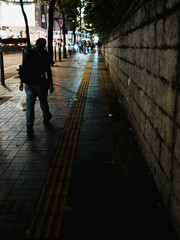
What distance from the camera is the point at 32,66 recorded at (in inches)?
201

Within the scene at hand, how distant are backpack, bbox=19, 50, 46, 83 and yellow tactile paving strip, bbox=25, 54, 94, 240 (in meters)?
1.29

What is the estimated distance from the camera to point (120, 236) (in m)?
2.43

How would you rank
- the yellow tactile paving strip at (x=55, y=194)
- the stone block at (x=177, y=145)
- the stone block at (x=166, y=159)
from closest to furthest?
the stone block at (x=177, y=145), the yellow tactile paving strip at (x=55, y=194), the stone block at (x=166, y=159)

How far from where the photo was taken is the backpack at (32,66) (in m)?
5.06

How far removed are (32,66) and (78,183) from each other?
2731 mm

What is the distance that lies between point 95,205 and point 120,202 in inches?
11.6

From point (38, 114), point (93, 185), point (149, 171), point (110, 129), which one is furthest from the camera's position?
point (38, 114)

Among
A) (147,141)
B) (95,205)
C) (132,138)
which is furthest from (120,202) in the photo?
(132,138)

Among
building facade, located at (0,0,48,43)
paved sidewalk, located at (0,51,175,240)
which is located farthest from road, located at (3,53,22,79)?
building facade, located at (0,0,48,43)

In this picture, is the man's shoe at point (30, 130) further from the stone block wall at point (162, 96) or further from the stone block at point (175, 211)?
the stone block at point (175, 211)

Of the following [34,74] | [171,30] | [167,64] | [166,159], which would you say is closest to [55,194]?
[166,159]

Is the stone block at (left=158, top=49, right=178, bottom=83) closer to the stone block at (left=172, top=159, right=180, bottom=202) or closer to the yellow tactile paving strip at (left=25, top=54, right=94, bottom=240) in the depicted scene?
the stone block at (left=172, top=159, right=180, bottom=202)

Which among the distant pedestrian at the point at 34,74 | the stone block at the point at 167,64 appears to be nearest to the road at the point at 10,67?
the distant pedestrian at the point at 34,74

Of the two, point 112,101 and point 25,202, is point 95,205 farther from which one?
point 112,101
